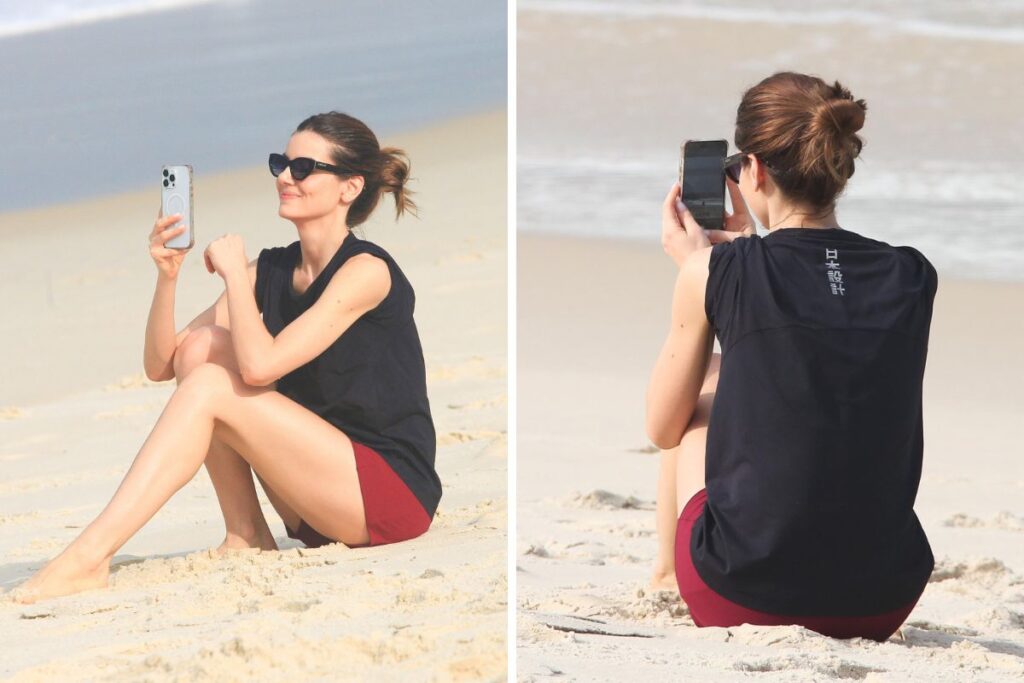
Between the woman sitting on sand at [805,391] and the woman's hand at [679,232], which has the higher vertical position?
the woman's hand at [679,232]

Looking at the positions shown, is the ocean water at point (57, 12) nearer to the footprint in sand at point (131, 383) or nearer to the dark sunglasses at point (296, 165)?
the footprint in sand at point (131, 383)

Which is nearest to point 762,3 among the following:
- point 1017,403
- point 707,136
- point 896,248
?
point 707,136

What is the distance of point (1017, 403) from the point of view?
5.73 metres

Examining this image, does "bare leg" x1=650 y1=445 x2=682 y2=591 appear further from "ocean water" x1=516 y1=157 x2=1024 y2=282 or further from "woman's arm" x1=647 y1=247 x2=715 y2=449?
"ocean water" x1=516 y1=157 x2=1024 y2=282

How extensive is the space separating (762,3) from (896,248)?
10.4 m

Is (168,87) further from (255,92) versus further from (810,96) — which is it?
(810,96)

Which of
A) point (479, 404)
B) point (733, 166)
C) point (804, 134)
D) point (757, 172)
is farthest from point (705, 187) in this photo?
point (479, 404)

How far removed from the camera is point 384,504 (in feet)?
12.0

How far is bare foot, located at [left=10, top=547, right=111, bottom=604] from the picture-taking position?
3.38 meters

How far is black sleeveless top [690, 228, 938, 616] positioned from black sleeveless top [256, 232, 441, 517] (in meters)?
1.03

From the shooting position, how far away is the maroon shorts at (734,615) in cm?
290

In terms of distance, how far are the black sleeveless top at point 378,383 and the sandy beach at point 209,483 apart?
0.22 meters

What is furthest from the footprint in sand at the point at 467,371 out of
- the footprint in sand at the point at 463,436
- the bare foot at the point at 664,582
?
the bare foot at the point at 664,582

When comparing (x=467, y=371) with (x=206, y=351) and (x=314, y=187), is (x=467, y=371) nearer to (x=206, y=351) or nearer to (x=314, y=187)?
(x=314, y=187)
